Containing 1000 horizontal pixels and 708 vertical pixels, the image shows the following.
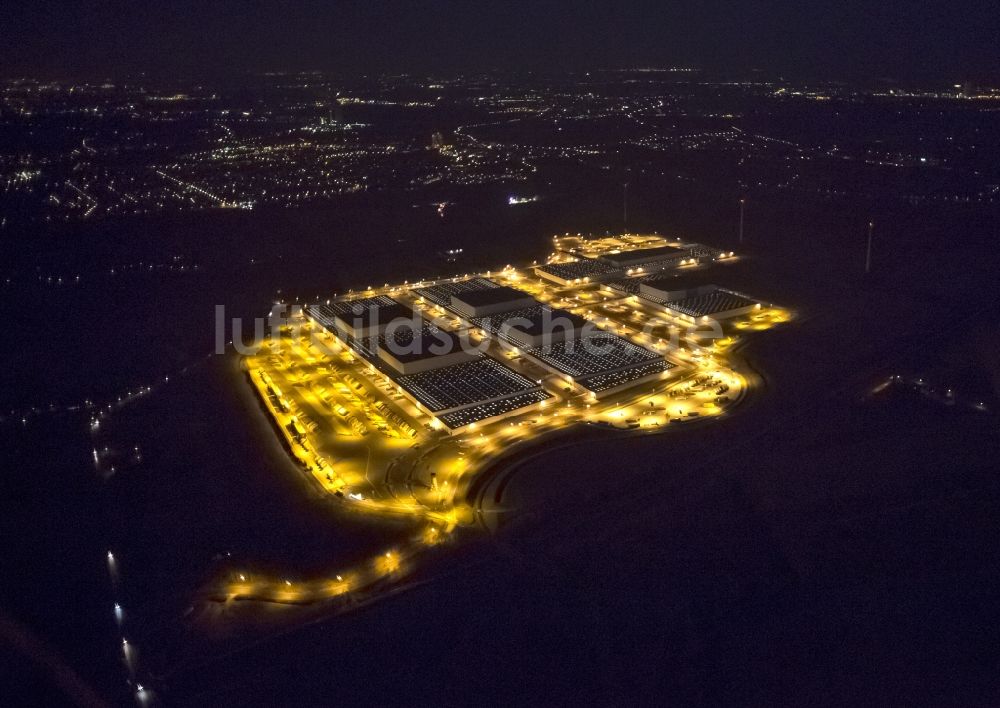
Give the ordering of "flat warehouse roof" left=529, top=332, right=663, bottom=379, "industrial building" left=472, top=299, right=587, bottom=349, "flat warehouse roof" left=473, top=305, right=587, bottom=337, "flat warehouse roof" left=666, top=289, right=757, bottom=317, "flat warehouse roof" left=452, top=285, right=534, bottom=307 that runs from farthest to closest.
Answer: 1. "flat warehouse roof" left=452, top=285, right=534, bottom=307
2. "flat warehouse roof" left=666, top=289, right=757, bottom=317
3. "flat warehouse roof" left=473, top=305, right=587, bottom=337
4. "industrial building" left=472, top=299, right=587, bottom=349
5. "flat warehouse roof" left=529, top=332, right=663, bottom=379

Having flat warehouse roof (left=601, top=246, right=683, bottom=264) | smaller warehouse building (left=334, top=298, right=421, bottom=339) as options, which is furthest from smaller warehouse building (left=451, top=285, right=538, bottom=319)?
flat warehouse roof (left=601, top=246, right=683, bottom=264)

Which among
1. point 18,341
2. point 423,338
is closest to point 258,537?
point 423,338

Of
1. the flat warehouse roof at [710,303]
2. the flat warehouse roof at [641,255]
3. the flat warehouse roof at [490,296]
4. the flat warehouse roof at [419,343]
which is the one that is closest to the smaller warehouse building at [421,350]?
the flat warehouse roof at [419,343]

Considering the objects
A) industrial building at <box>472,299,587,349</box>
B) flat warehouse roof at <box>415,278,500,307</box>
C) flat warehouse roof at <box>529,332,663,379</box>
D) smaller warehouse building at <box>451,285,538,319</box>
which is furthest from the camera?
flat warehouse roof at <box>415,278,500,307</box>

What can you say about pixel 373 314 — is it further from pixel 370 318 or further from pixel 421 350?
pixel 421 350

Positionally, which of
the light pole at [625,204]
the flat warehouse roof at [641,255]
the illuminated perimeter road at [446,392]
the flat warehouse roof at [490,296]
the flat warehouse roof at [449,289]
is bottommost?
the illuminated perimeter road at [446,392]

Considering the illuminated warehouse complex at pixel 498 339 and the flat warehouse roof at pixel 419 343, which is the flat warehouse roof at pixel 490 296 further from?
the flat warehouse roof at pixel 419 343

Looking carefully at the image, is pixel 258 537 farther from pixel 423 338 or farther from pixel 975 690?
pixel 975 690

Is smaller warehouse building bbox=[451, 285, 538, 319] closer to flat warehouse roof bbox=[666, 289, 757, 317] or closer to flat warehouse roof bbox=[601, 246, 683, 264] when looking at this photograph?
flat warehouse roof bbox=[666, 289, 757, 317]
